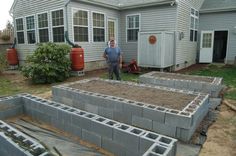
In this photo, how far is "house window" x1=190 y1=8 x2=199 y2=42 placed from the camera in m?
12.4

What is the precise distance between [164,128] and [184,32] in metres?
9.04

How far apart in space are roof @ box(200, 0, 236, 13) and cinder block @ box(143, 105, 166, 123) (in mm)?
11150

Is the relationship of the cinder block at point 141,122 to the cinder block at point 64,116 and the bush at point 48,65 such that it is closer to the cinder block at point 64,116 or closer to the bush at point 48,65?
the cinder block at point 64,116

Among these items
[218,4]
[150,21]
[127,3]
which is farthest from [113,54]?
[218,4]

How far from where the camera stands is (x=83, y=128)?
3.15 m

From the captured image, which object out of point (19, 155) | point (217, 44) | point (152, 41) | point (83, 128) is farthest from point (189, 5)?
point (19, 155)

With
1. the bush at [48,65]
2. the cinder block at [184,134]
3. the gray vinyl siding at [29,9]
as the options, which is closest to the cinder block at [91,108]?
the cinder block at [184,134]

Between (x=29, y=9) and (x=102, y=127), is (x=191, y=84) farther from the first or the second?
(x=29, y=9)

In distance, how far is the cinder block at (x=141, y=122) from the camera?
361 centimetres

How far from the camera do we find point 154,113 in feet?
11.6

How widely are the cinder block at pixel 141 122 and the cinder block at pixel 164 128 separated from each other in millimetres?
83

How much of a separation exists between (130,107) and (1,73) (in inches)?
344

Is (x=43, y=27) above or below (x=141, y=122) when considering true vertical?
above

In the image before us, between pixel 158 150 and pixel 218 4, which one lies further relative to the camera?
pixel 218 4
